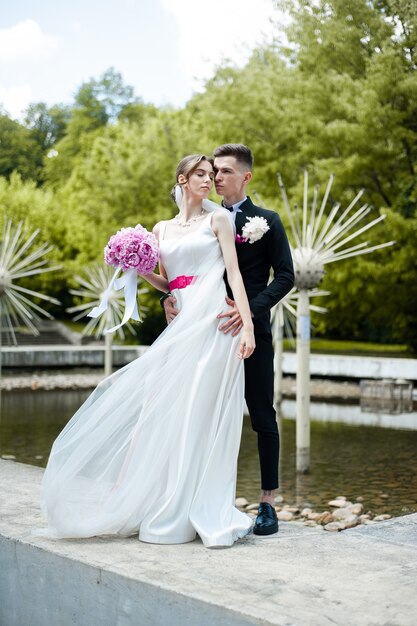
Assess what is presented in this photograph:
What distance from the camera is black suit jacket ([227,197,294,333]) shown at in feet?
14.6

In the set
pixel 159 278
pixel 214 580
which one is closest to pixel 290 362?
pixel 159 278

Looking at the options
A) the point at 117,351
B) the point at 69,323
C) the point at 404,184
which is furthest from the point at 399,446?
the point at 69,323

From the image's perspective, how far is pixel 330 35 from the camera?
1778 centimetres

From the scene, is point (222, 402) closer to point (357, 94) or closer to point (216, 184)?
point (216, 184)

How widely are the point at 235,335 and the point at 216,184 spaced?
80 cm

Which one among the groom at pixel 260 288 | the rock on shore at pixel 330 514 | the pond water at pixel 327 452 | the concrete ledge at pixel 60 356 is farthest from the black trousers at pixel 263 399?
the concrete ledge at pixel 60 356

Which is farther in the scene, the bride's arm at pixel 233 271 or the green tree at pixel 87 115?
the green tree at pixel 87 115

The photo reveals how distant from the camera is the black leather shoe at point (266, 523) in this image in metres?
4.28

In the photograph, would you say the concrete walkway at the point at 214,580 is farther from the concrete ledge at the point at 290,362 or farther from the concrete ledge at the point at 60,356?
the concrete ledge at the point at 60,356

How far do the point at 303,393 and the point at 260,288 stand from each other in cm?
561

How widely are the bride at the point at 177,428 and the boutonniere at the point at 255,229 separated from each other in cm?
9

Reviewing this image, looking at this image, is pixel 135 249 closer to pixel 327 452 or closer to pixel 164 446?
pixel 164 446

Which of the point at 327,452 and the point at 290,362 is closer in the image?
the point at 327,452

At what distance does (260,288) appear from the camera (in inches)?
179
